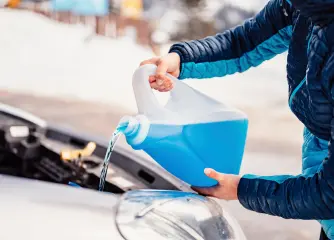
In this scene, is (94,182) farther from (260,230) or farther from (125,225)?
(260,230)

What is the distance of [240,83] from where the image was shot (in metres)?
4.70

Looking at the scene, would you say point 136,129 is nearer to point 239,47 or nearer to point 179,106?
point 179,106

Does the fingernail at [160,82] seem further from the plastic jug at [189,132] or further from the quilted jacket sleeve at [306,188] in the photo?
the quilted jacket sleeve at [306,188]

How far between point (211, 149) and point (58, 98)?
3209 millimetres

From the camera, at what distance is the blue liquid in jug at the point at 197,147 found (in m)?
1.00

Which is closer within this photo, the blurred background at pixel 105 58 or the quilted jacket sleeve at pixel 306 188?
the quilted jacket sleeve at pixel 306 188

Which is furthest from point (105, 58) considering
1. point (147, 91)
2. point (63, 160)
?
point (147, 91)

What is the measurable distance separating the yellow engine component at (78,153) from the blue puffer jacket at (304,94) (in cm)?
40

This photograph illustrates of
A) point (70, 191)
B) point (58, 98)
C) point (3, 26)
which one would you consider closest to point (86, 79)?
point (58, 98)

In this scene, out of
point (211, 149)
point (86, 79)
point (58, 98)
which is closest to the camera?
point (211, 149)

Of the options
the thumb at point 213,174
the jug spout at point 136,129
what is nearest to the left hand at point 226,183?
the thumb at point 213,174

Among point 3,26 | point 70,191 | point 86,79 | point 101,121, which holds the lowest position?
point 70,191

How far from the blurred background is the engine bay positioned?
174 cm

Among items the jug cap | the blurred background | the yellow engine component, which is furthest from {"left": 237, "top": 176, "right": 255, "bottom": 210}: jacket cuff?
the blurred background
